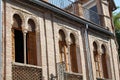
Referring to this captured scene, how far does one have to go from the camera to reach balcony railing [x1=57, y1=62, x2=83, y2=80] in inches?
469

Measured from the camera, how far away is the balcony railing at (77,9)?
14616 millimetres

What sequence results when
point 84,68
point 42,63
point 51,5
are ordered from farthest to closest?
point 84,68, point 51,5, point 42,63

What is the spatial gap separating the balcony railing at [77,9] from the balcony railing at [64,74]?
11.3 feet

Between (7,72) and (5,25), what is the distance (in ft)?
5.79

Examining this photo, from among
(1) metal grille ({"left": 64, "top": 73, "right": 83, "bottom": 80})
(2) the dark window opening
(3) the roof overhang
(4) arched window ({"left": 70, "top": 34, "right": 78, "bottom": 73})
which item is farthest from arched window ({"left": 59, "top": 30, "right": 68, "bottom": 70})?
(2) the dark window opening

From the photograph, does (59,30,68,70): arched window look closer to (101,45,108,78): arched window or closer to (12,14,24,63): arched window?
(12,14,24,63): arched window

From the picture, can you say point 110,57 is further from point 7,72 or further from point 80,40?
point 7,72

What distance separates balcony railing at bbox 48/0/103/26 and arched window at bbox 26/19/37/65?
2.25 metres

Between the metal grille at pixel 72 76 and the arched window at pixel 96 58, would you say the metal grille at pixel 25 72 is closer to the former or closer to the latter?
the metal grille at pixel 72 76

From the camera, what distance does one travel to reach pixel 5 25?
10727 millimetres

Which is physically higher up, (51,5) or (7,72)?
(51,5)

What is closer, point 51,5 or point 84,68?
point 51,5

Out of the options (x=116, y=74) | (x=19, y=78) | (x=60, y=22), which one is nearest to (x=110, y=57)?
(x=116, y=74)

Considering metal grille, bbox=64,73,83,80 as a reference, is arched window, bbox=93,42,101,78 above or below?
above
